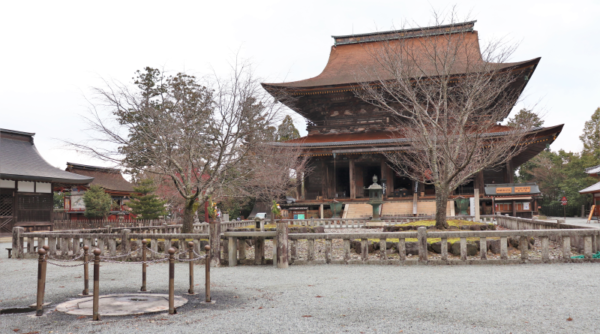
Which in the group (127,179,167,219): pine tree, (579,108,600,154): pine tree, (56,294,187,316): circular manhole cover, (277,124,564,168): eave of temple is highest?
(579,108,600,154): pine tree

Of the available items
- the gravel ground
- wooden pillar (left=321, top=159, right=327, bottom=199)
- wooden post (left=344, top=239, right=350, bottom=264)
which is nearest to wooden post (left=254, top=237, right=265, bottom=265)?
the gravel ground

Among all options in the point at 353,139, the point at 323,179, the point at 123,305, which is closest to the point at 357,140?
the point at 353,139

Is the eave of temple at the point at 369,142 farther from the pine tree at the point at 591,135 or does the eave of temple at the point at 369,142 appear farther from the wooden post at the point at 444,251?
the pine tree at the point at 591,135

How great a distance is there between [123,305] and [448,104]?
19548 mm

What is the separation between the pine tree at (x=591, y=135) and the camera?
47.0 meters

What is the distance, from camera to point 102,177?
4003 centimetres

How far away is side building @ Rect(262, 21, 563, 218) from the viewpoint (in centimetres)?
2525

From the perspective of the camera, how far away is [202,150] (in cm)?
1374

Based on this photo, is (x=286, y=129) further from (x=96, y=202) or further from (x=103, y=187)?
(x=103, y=187)

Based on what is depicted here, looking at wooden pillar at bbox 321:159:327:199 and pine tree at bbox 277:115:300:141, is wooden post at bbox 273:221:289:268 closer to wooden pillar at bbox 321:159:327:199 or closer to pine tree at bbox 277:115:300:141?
pine tree at bbox 277:115:300:141

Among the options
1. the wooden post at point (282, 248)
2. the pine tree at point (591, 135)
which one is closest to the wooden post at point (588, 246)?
the wooden post at point (282, 248)

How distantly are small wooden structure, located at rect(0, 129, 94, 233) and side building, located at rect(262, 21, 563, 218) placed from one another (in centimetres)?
Answer: 1308

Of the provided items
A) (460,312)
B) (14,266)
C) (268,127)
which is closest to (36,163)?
(14,266)

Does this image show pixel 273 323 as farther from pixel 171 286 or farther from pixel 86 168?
pixel 86 168
